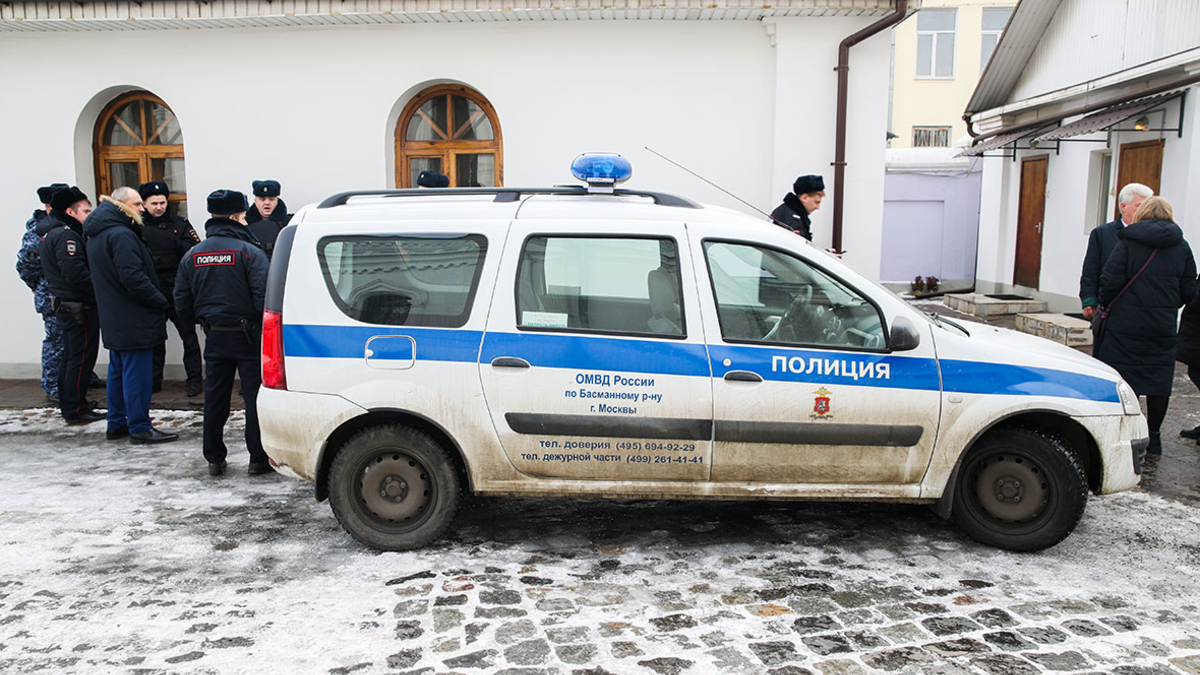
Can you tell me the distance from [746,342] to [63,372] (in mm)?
6008

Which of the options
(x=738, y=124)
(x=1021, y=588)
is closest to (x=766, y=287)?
→ (x=1021, y=588)

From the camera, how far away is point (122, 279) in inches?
243

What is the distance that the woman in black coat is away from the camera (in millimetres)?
5633

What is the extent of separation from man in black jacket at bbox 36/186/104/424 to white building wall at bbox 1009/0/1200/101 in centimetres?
1269

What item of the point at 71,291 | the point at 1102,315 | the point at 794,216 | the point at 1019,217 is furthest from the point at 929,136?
the point at 71,291

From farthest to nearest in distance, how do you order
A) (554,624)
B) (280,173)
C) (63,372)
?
(280,173) < (63,372) < (554,624)

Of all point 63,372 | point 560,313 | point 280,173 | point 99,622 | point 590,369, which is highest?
point 280,173

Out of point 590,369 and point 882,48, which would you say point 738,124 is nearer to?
point 882,48

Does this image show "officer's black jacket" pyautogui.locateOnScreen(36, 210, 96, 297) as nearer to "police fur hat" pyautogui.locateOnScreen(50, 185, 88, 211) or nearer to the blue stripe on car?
"police fur hat" pyautogui.locateOnScreen(50, 185, 88, 211)

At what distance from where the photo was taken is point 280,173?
833 centimetres

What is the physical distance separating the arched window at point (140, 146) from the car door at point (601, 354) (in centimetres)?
620

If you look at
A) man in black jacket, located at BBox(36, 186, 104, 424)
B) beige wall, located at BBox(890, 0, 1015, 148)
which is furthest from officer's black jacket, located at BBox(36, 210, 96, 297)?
beige wall, located at BBox(890, 0, 1015, 148)

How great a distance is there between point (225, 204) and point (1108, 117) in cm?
1161

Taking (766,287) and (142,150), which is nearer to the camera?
(766,287)
